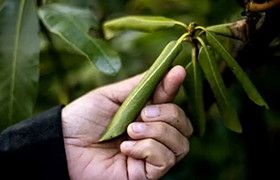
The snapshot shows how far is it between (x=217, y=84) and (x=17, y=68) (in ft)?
1.32

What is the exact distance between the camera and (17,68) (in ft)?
3.74

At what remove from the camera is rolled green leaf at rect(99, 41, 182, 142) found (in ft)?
3.18

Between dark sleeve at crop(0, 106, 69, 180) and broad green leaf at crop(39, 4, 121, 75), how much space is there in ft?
0.53

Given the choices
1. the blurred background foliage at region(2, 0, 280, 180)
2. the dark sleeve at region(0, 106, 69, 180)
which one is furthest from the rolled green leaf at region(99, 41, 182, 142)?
the blurred background foliage at region(2, 0, 280, 180)

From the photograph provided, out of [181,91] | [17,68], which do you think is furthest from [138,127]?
[181,91]

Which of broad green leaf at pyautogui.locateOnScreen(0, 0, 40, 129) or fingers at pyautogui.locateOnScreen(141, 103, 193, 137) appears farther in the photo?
broad green leaf at pyautogui.locateOnScreen(0, 0, 40, 129)

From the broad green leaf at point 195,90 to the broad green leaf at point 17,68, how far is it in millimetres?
303

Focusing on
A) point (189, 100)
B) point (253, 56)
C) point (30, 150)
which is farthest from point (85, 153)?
point (253, 56)

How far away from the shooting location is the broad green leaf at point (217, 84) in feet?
3.16

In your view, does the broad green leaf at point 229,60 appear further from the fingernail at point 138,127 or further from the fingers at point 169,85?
the fingernail at point 138,127

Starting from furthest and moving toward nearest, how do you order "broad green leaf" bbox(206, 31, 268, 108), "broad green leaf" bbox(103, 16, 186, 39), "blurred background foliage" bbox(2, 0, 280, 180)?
1. "blurred background foliage" bbox(2, 0, 280, 180)
2. "broad green leaf" bbox(103, 16, 186, 39)
3. "broad green leaf" bbox(206, 31, 268, 108)

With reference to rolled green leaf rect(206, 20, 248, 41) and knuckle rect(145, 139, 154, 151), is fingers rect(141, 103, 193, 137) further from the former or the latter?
rolled green leaf rect(206, 20, 248, 41)

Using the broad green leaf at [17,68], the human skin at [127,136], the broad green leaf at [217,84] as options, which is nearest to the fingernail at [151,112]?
the human skin at [127,136]

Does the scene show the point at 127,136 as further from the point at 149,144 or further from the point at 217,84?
the point at 217,84
